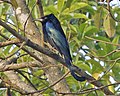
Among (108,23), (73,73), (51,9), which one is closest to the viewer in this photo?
(108,23)

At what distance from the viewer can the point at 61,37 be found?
8.98ft

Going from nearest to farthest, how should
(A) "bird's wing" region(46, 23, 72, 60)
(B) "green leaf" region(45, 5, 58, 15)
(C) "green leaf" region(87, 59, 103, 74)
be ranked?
1. (A) "bird's wing" region(46, 23, 72, 60)
2. (C) "green leaf" region(87, 59, 103, 74)
3. (B) "green leaf" region(45, 5, 58, 15)

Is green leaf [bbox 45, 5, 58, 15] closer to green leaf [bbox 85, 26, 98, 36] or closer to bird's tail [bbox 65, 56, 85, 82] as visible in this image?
green leaf [bbox 85, 26, 98, 36]

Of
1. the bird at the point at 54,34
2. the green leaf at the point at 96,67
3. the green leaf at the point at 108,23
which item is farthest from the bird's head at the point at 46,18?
the green leaf at the point at 108,23

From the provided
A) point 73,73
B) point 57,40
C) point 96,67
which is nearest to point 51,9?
point 57,40

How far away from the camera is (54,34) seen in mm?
2855

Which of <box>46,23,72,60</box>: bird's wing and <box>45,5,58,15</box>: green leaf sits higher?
<box>45,5,58,15</box>: green leaf

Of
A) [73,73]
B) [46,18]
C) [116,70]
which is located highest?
[46,18]

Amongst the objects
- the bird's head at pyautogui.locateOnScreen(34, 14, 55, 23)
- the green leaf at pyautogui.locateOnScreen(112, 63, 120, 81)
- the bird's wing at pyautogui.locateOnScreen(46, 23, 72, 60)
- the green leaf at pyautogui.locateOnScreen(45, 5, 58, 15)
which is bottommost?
the green leaf at pyautogui.locateOnScreen(112, 63, 120, 81)

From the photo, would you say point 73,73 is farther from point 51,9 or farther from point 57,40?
point 51,9

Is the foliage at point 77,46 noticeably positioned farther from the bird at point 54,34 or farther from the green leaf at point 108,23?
the green leaf at point 108,23

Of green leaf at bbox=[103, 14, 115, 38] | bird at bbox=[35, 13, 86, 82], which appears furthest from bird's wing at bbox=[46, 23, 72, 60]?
green leaf at bbox=[103, 14, 115, 38]

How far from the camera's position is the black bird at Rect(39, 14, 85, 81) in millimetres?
2725

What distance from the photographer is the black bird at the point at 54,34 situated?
2.72m
